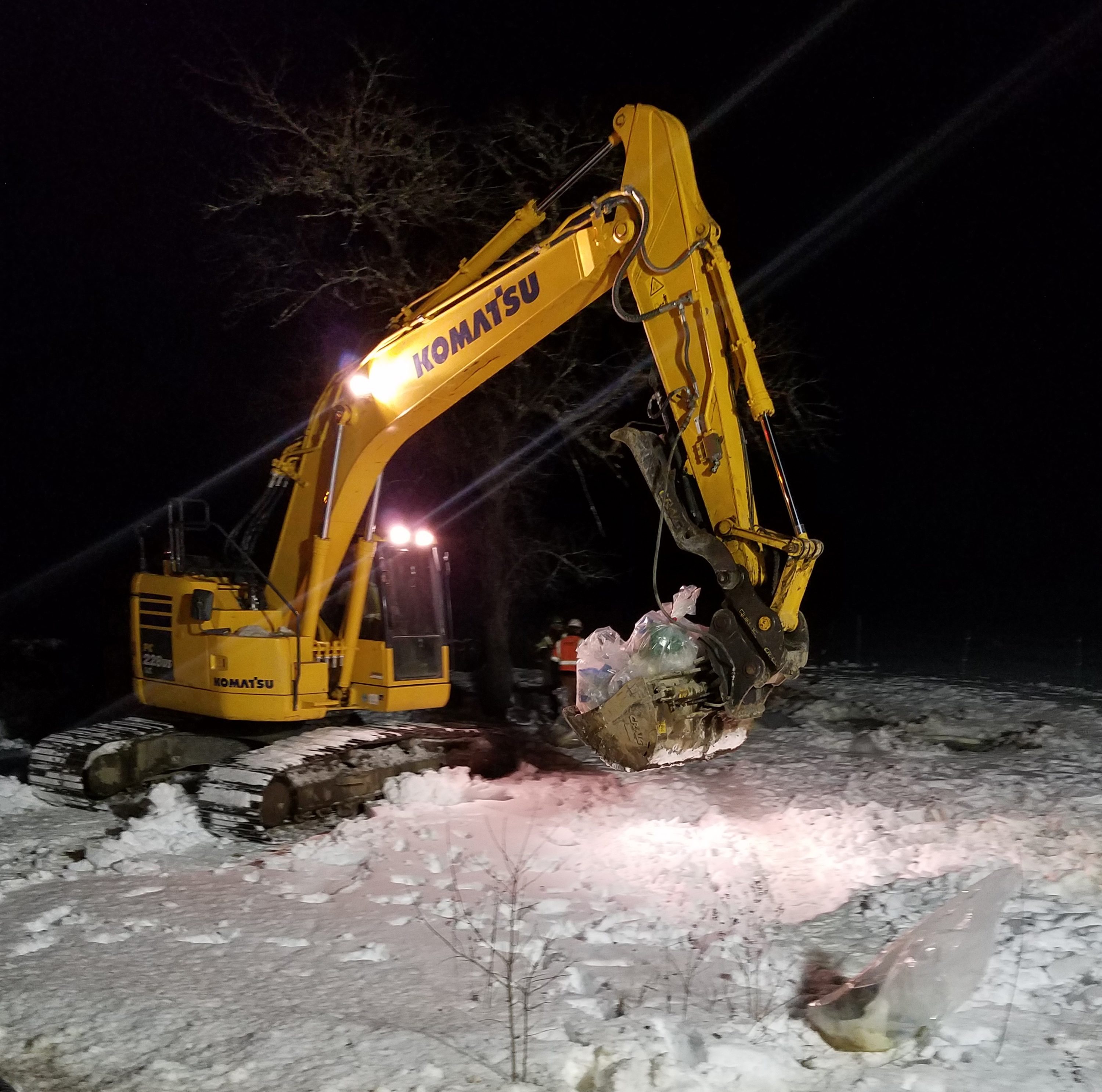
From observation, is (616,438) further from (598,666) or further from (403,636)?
(403,636)

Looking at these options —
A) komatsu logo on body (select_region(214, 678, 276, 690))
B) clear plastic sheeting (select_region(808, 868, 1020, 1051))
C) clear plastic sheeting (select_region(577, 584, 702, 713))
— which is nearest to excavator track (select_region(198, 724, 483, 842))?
komatsu logo on body (select_region(214, 678, 276, 690))

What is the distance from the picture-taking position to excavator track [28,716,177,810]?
9.23 meters

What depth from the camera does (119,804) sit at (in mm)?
9211

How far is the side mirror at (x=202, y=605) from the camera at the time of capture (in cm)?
902

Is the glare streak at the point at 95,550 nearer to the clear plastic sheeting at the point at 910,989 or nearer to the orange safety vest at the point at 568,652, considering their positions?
the orange safety vest at the point at 568,652

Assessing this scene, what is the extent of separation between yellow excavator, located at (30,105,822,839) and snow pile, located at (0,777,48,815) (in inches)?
5.1

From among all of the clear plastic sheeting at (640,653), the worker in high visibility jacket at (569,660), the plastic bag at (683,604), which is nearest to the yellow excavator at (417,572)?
the clear plastic sheeting at (640,653)

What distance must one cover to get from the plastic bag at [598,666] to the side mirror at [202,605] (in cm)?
323

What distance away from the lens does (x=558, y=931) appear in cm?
597

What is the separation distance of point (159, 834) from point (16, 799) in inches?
83.5

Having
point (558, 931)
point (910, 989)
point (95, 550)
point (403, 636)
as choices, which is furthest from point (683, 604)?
point (95, 550)

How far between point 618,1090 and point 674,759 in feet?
10.2

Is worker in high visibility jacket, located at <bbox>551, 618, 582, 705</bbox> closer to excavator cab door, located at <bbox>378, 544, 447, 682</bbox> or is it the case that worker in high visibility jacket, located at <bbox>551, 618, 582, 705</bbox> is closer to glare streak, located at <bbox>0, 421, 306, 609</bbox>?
excavator cab door, located at <bbox>378, 544, 447, 682</bbox>

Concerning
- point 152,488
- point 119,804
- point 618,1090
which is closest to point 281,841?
point 119,804
